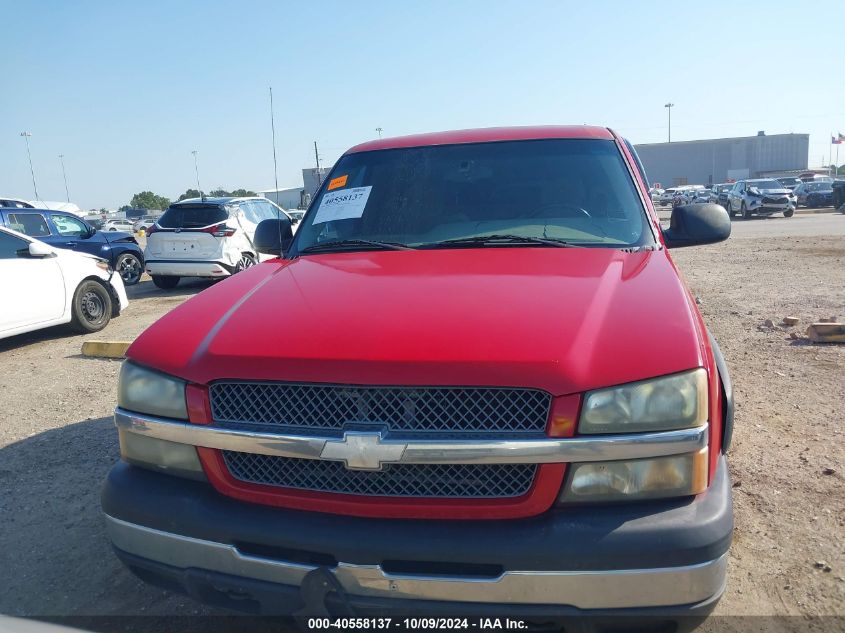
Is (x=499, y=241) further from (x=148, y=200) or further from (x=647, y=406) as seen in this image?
(x=148, y=200)

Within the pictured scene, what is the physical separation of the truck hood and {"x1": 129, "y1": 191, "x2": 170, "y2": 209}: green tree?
9067 cm

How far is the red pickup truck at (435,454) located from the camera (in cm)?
189

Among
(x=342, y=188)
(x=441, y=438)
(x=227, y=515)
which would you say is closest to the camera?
(x=441, y=438)

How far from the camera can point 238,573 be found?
6.78ft

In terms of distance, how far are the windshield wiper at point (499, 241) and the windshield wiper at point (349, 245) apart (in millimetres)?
125

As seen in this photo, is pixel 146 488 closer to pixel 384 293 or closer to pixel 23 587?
pixel 384 293

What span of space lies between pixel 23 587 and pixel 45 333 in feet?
21.6

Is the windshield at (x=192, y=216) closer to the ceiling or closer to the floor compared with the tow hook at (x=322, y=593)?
closer to the ceiling

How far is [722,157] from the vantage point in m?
83.3

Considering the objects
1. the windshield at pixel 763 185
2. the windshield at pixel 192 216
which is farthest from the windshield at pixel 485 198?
the windshield at pixel 763 185

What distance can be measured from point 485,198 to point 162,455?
6.63ft

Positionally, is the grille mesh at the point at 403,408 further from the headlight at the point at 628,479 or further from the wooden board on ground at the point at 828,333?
the wooden board on ground at the point at 828,333

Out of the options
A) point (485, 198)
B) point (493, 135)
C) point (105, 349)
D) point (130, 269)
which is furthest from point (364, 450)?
point (130, 269)

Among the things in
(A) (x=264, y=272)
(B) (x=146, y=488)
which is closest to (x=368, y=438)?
(B) (x=146, y=488)
